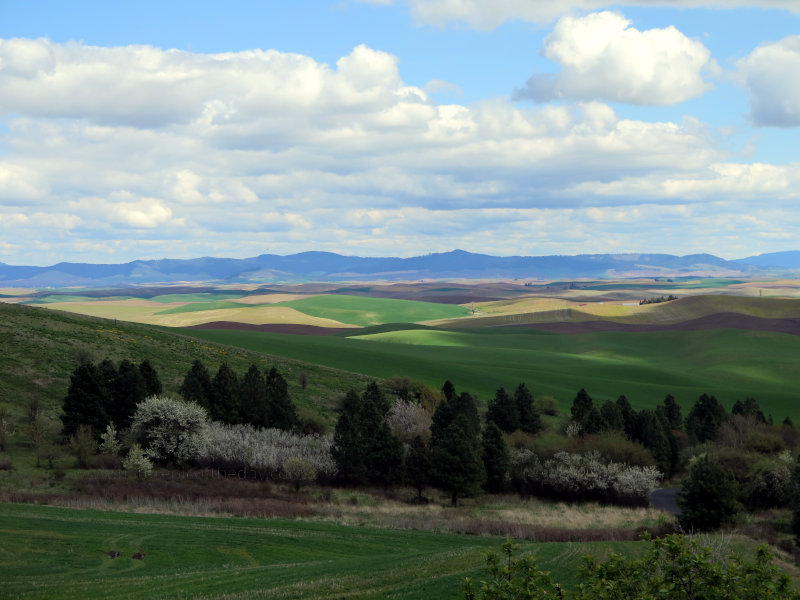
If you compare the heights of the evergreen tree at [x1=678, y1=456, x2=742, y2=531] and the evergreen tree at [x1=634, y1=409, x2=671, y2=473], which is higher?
the evergreen tree at [x1=678, y1=456, x2=742, y2=531]

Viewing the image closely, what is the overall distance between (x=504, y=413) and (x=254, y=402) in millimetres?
28253

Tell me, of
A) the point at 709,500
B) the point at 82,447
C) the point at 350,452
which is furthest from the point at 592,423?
the point at 82,447

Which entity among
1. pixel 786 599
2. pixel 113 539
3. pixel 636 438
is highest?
pixel 786 599

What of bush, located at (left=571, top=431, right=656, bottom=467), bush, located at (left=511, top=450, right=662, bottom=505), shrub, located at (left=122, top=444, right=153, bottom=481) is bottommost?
bush, located at (left=511, top=450, right=662, bottom=505)

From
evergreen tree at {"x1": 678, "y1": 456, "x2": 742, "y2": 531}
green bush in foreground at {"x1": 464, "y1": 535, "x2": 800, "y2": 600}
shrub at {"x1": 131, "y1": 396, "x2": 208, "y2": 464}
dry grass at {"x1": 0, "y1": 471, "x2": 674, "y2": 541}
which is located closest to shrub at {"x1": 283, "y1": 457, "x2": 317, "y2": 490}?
dry grass at {"x1": 0, "y1": 471, "x2": 674, "y2": 541}

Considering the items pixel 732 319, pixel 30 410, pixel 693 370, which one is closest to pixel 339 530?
pixel 30 410

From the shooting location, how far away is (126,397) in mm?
60938

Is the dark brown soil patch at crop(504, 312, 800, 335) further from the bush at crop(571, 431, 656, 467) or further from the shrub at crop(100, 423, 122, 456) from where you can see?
the shrub at crop(100, 423, 122, 456)

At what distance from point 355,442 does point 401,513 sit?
11.5 meters

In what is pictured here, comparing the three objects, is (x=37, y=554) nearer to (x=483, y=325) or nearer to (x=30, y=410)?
(x=30, y=410)

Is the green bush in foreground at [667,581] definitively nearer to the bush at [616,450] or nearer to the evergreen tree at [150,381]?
the bush at [616,450]

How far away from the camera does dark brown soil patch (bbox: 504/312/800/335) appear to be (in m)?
159

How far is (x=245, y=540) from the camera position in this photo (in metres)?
32.1

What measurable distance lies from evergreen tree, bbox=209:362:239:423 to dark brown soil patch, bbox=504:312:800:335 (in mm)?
118496
